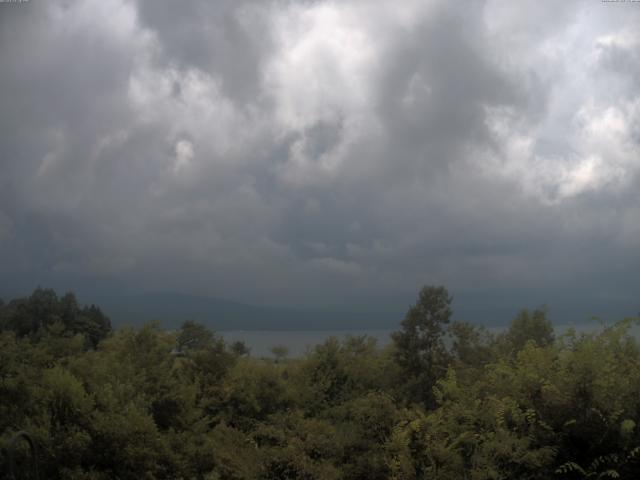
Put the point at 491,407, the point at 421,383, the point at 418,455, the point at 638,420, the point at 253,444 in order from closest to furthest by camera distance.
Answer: the point at 638,420
the point at 491,407
the point at 418,455
the point at 253,444
the point at 421,383

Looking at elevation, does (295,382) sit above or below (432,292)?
below

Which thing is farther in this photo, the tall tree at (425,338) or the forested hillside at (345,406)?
the tall tree at (425,338)

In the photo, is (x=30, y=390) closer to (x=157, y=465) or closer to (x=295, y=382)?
(x=157, y=465)

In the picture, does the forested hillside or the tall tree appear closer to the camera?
the forested hillside

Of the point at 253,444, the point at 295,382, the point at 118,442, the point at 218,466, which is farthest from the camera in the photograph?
the point at 295,382

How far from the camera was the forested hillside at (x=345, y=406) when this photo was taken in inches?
360

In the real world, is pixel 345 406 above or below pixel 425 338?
below

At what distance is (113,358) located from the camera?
60.4 feet

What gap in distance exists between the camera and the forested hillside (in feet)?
30.0

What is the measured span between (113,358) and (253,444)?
5.55 meters

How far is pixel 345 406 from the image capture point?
22.9 m

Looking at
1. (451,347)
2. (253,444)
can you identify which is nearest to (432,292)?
(451,347)

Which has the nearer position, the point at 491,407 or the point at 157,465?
the point at 491,407

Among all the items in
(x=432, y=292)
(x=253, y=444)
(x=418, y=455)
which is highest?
(x=432, y=292)
